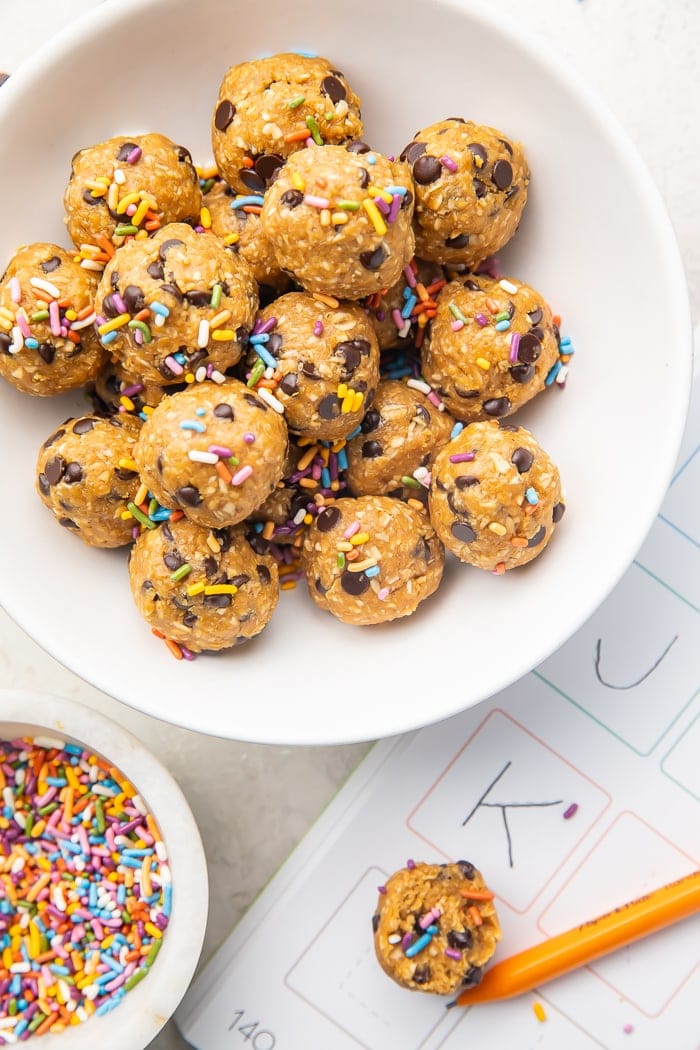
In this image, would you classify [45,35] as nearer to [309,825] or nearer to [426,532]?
[426,532]

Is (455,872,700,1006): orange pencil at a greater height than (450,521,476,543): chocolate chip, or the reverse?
(450,521,476,543): chocolate chip

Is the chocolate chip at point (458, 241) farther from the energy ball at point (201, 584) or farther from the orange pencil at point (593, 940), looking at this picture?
the orange pencil at point (593, 940)

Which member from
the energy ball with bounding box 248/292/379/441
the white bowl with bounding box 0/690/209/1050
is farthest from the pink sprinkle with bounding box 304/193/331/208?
the white bowl with bounding box 0/690/209/1050

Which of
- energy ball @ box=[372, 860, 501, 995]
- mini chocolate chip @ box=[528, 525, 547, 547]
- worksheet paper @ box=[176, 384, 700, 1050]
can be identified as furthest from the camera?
worksheet paper @ box=[176, 384, 700, 1050]

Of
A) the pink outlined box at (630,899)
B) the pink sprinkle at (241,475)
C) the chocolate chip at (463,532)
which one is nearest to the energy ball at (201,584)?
the pink sprinkle at (241,475)

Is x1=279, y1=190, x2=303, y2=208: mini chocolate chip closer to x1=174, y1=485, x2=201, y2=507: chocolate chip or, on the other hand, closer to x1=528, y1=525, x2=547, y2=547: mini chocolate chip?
x1=174, y1=485, x2=201, y2=507: chocolate chip

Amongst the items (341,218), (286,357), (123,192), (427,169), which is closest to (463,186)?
(427,169)

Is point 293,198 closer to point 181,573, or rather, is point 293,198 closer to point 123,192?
point 123,192

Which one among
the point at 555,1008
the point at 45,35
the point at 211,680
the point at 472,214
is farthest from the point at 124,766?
the point at 45,35

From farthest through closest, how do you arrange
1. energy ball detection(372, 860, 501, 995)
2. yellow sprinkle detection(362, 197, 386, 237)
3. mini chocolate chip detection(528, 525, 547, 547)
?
energy ball detection(372, 860, 501, 995) → mini chocolate chip detection(528, 525, 547, 547) → yellow sprinkle detection(362, 197, 386, 237)
